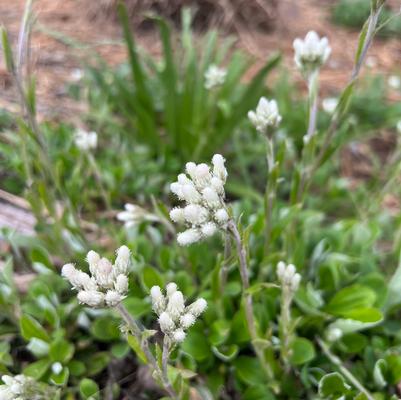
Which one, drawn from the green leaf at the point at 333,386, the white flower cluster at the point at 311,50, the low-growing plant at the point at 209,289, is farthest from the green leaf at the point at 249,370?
the white flower cluster at the point at 311,50

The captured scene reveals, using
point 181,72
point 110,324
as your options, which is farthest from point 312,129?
point 181,72

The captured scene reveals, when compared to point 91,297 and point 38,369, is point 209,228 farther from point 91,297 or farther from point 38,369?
point 38,369

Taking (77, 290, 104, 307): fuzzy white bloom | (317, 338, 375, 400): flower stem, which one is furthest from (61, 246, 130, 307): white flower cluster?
(317, 338, 375, 400): flower stem

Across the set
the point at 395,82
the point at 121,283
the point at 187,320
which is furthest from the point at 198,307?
the point at 395,82

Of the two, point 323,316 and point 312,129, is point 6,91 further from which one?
point 323,316

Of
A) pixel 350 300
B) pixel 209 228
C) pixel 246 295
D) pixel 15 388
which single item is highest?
pixel 209 228

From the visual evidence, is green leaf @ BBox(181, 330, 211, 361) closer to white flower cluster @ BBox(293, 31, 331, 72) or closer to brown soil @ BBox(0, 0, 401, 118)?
white flower cluster @ BBox(293, 31, 331, 72)

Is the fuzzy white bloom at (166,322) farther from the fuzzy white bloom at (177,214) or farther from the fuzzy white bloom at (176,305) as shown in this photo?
the fuzzy white bloom at (177,214)
